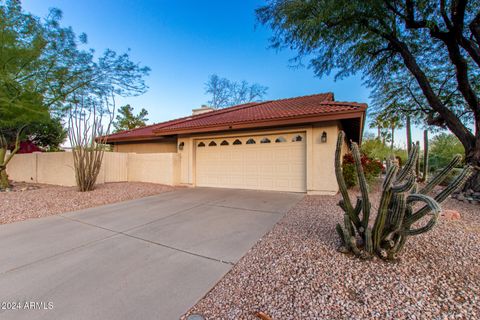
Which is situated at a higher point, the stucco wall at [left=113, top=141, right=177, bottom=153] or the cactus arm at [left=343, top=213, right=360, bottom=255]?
the stucco wall at [left=113, top=141, right=177, bottom=153]

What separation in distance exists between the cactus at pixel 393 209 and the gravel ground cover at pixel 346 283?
178 mm

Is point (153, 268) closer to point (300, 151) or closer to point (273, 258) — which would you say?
point (273, 258)

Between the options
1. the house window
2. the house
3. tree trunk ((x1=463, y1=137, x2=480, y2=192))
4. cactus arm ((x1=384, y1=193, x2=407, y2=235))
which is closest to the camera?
cactus arm ((x1=384, y1=193, x2=407, y2=235))

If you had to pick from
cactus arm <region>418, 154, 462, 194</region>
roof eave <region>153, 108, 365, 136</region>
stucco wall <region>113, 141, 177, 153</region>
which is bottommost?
cactus arm <region>418, 154, 462, 194</region>

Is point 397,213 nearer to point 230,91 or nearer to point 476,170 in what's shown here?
point 476,170

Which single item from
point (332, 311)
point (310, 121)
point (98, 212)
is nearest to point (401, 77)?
point (310, 121)

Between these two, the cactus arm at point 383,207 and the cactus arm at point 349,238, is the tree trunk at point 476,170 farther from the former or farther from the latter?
the cactus arm at point 349,238

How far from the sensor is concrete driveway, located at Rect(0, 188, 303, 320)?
2.02 metres

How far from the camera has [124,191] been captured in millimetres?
7695

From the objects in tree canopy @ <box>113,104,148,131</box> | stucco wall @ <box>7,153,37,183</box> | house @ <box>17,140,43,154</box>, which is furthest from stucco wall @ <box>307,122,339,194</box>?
tree canopy @ <box>113,104,148,131</box>

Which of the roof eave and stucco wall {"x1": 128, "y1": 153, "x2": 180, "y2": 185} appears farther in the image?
stucco wall {"x1": 128, "y1": 153, "x2": 180, "y2": 185}

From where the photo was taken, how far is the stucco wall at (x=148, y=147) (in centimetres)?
1103

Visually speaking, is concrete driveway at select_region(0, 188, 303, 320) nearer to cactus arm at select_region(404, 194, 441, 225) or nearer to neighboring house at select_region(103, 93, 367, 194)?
cactus arm at select_region(404, 194, 441, 225)

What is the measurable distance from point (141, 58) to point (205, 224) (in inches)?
359
